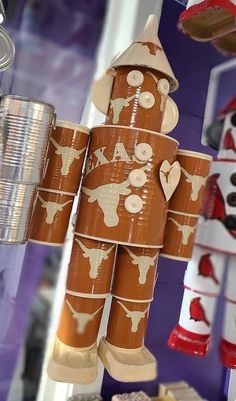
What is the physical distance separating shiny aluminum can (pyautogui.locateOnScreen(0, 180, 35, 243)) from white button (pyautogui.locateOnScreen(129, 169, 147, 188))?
153mm

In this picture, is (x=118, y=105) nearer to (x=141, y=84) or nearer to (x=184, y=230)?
(x=141, y=84)

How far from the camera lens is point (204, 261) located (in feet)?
2.22

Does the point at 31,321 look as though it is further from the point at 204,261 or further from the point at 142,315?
the point at 204,261

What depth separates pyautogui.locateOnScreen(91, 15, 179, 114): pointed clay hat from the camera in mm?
592

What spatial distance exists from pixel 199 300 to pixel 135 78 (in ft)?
1.38

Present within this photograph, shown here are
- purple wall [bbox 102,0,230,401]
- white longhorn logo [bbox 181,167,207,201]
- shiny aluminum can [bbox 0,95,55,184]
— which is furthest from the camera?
purple wall [bbox 102,0,230,401]

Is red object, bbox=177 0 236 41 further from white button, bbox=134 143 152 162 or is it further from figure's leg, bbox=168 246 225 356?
figure's leg, bbox=168 246 225 356

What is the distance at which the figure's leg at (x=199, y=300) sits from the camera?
676mm

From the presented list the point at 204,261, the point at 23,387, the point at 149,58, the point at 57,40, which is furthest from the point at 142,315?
the point at 57,40

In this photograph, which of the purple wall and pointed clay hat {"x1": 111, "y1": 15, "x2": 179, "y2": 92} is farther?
the purple wall

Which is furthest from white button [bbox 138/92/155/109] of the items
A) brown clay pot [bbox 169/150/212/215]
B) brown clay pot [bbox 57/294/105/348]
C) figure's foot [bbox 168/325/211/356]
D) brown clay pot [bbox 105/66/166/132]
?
figure's foot [bbox 168/325/211/356]

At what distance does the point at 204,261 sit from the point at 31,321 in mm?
322

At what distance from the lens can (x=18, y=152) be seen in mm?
526

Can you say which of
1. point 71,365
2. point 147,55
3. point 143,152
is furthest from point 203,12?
point 71,365
